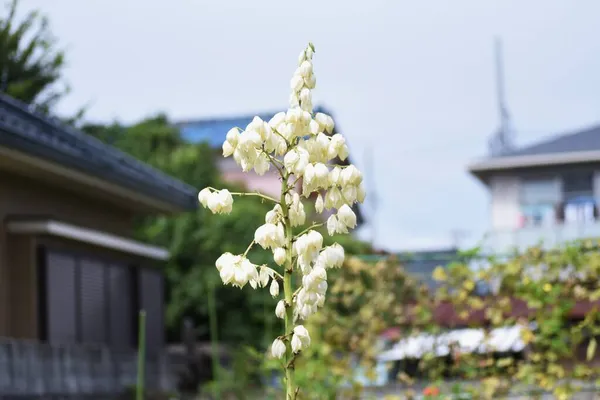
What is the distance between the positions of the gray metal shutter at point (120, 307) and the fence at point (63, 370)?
2.46 feet

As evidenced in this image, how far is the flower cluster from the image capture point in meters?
3.46

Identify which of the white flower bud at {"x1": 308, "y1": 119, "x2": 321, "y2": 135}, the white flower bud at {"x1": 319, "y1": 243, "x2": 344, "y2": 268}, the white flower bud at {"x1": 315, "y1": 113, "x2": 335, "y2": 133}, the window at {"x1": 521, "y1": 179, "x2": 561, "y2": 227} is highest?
the window at {"x1": 521, "y1": 179, "x2": 561, "y2": 227}

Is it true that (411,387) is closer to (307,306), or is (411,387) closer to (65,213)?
(65,213)

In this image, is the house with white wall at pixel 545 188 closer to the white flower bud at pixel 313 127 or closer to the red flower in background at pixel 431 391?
the red flower in background at pixel 431 391

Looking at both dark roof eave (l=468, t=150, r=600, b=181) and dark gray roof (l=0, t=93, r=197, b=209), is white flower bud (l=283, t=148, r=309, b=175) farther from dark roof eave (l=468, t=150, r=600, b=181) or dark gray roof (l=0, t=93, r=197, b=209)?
dark roof eave (l=468, t=150, r=600, b=181)

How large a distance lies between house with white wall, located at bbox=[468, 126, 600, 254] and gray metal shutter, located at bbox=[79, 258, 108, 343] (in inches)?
768

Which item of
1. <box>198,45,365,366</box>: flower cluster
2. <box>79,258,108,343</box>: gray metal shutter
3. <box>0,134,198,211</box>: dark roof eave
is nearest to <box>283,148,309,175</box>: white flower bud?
<box>198,45,365,366</box>: flower cluster

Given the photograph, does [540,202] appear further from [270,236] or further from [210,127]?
[270,236]

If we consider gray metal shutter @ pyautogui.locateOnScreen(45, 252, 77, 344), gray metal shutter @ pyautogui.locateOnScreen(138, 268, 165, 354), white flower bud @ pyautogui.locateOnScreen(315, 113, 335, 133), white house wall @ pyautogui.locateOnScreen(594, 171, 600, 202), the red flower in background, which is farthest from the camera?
white house wall @ pyautogui.locateOnScreen(594, 171, 600, 202)

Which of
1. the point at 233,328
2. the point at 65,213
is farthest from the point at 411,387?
the point at 233,328

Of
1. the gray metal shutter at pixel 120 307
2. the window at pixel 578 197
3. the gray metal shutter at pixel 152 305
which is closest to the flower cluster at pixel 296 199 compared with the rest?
the gray metal shutter at pixel 120 307

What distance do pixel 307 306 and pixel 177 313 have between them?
2486 centimetres

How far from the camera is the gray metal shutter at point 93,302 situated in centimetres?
1420

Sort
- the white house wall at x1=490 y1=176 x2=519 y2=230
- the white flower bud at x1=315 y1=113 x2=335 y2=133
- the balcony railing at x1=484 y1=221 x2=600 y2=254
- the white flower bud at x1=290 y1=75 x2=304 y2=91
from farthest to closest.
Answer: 1. the white house wall at x1=490 y1=176 x2=519 y2=230
2. the balcony railing at x1=484 y1=221 x2=600 y2=254
3. the white flower bud at x1=315 y1=113 x2=335 y2=133
4. the white flower bud at x1=290 y1=75 x2=304 y2=91
